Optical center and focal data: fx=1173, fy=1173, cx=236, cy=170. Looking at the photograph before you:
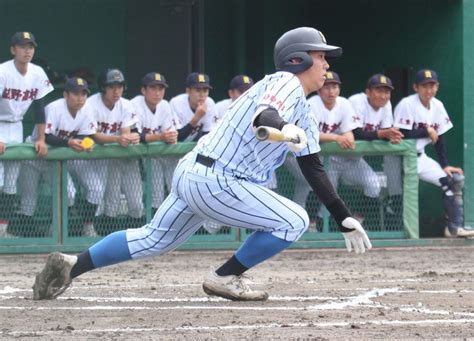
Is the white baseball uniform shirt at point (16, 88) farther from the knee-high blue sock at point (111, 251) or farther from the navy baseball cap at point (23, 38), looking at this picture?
the knee-high blue sock at point (111, 251)

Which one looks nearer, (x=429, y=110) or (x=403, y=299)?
(x=403, y=299)

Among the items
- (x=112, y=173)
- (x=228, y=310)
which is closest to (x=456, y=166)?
(x=112, y=173)

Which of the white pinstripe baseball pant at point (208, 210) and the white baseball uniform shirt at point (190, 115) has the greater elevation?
the white baseball uniform shirt at point (190, 115)

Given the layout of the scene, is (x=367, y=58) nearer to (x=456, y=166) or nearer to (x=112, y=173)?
(x=456, y=166)

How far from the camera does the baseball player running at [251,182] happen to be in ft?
17.7

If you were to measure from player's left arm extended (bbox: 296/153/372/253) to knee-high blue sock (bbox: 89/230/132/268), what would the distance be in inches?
37.1

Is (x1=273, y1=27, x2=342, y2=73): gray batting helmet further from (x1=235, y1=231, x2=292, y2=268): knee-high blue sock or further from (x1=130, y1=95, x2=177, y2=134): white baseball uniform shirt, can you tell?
(x1=130, y1=95, x2=177, y2=134): white baseball uniform shirt

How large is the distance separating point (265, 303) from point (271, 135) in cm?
126

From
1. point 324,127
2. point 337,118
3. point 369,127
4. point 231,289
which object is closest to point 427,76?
point 369,127

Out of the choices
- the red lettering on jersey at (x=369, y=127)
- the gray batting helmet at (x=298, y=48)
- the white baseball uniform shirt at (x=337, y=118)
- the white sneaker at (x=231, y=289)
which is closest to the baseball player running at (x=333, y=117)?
the white baseball uniform shirt at (x=337, y=118)

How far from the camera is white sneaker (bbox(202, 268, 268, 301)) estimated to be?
5.79 metres

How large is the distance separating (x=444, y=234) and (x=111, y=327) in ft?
19.1

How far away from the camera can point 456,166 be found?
1023cm

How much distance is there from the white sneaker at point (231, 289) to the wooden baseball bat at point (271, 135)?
1199 millimetres
